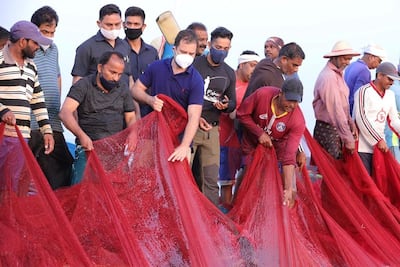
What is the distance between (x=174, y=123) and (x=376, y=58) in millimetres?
3326

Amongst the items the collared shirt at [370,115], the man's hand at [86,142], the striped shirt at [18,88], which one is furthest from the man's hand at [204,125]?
the collared shirt at [370,115]

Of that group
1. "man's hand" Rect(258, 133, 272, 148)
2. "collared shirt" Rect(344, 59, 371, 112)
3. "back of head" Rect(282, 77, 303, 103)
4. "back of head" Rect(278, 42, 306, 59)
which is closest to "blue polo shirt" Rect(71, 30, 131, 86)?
"man's hand" Rect(258, 133, 272, 148)

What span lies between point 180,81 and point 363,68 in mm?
2892

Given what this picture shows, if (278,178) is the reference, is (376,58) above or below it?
above

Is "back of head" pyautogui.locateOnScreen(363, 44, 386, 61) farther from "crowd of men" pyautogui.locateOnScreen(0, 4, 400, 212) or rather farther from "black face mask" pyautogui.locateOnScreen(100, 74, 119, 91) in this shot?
"black face mask" pyautogui.locateOnScreen(100, 74, 119, 91)

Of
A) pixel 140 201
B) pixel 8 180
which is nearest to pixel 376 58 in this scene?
pixel 140 201

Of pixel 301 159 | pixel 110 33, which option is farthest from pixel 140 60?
pixel 301 159

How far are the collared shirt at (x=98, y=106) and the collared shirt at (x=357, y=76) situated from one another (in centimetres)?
300

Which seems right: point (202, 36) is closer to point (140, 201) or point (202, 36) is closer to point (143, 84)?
point (143, 84)

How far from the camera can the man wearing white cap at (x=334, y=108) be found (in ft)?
21.9

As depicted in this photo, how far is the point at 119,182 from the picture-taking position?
5055 millimetres

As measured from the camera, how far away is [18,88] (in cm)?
509

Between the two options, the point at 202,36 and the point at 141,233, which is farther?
the point at 202,36

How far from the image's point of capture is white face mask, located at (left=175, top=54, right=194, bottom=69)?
548 cm
